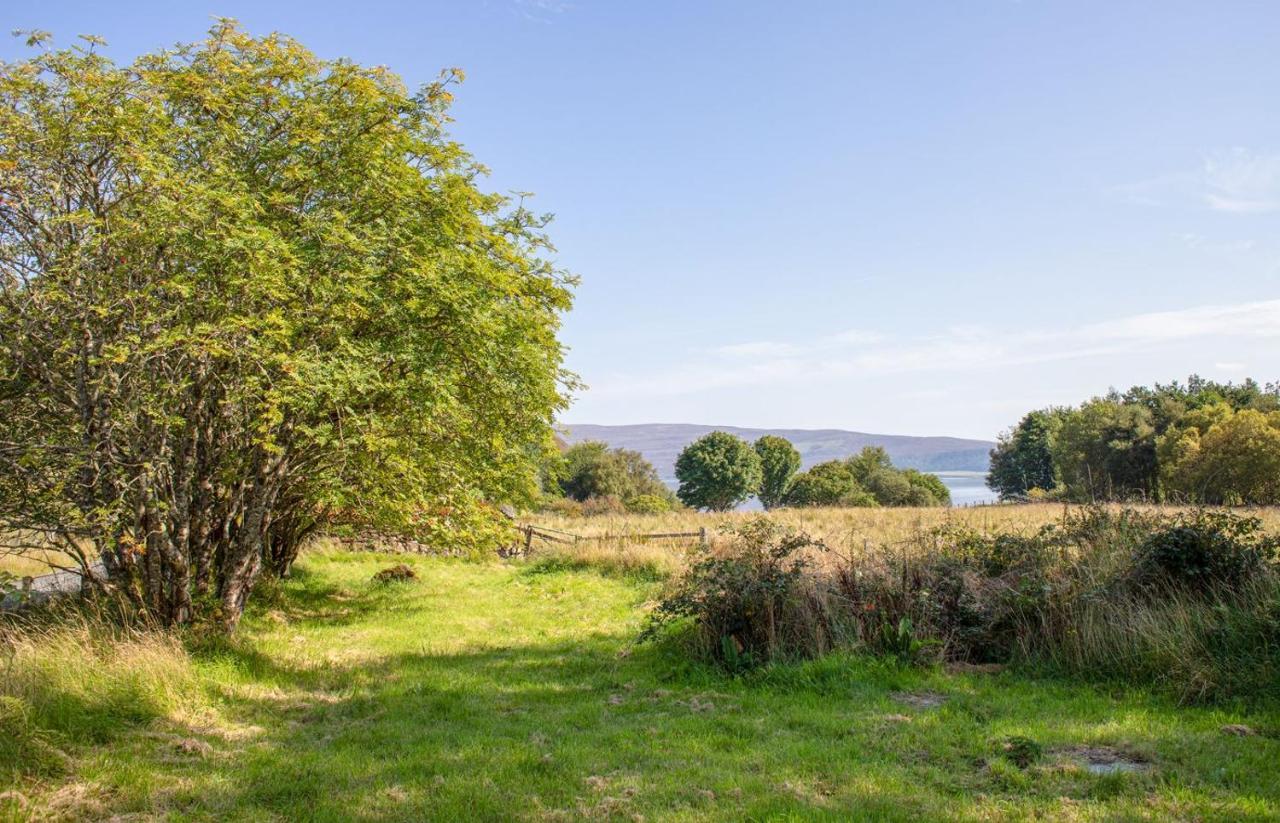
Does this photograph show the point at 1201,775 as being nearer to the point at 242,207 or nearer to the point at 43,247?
the point at 242,207

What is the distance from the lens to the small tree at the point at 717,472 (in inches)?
3339

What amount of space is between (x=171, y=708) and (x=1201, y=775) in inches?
320

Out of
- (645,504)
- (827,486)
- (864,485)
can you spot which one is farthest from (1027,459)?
(645,504)

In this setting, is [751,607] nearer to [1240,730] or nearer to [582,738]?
[582,738]

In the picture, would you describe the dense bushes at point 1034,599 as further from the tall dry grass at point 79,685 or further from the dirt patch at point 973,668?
the tall dry grass at point 79,685

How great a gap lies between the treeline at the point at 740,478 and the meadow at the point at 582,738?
58.7 m

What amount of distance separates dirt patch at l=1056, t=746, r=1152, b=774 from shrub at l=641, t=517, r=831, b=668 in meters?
3.53

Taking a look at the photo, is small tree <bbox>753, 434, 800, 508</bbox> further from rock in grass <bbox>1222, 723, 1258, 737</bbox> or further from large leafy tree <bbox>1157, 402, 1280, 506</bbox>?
rock in grass <bbox>1222, 723, 1258, 737</bbox>

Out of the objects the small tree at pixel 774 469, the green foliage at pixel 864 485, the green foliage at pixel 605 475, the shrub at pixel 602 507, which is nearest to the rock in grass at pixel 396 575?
the shrub at pixel 602 507

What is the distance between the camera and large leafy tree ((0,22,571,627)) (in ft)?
24.8

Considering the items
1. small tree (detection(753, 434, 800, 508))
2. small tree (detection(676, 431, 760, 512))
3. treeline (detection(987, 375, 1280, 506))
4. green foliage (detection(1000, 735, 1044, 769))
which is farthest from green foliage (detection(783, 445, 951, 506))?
green foliage (detection(1000, 735, 1044, 769))

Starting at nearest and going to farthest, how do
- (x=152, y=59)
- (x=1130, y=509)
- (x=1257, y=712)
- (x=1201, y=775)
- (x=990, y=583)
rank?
(x=1201, y=775)
(x=1257, y=712)
(x=152, y=59)
(x=990, y=583)
(x=1130, y=509)

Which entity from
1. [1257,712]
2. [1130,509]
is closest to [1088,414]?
[1130,509]

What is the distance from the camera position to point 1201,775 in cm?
507
